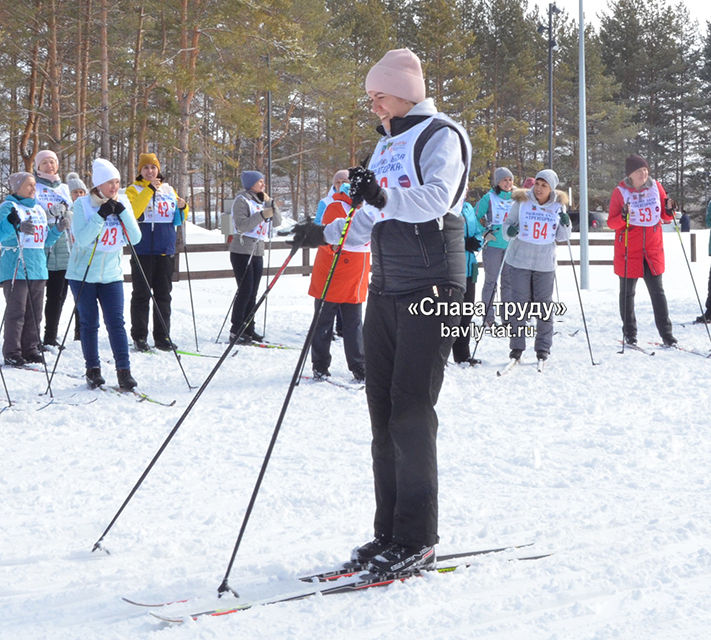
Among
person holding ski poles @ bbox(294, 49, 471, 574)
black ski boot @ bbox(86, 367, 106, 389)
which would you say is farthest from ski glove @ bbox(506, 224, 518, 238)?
person holding ski poles @ bbox(294, 49, 471, 574)

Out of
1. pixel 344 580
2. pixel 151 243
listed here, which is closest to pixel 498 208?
pixel 151 243

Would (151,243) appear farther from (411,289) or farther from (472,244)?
(411,289)

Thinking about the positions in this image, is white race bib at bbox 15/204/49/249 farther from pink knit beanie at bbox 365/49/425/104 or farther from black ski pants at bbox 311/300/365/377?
pink knit beanie at bbox 365/49/425/104

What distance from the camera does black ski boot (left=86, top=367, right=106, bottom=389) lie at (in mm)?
6570

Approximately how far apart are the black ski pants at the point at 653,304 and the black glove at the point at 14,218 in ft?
19.4

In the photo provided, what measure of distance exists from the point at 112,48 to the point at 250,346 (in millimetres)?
20126

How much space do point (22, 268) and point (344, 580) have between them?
543 centimetres

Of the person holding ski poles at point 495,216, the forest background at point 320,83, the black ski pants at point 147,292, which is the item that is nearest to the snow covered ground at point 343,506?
the black ski pants at point 147,292

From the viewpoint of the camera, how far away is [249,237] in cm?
891

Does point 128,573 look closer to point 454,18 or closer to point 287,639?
point 287,639

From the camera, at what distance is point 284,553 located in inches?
131

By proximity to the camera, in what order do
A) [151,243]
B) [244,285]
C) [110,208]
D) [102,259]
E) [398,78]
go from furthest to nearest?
A: [244,285] < [151,243] < [102,259] < [110,208] < [398,78]

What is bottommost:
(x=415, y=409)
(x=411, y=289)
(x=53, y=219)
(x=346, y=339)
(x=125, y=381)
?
(x=125, y=381)

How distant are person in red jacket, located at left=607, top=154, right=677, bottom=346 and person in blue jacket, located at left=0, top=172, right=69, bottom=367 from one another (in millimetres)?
5628
